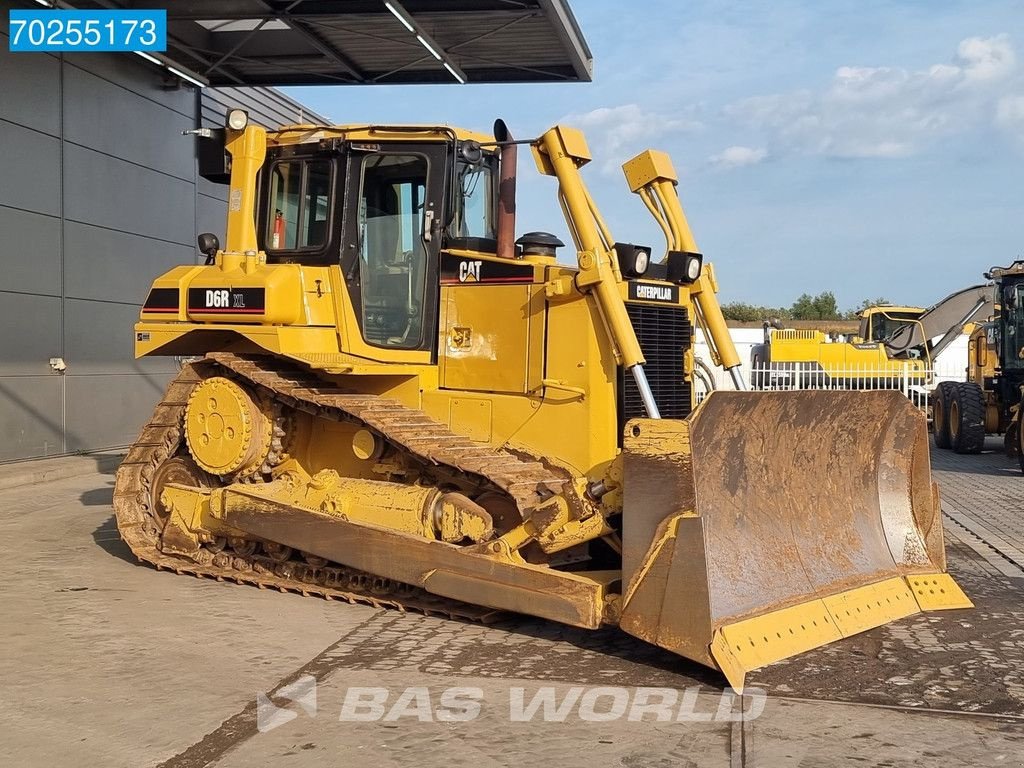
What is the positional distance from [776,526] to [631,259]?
194 centimetres

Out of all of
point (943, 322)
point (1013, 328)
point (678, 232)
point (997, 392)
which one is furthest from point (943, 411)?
point (678, 232)

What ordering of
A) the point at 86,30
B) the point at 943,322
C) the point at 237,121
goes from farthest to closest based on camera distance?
the point at 943,322 → the point at 86,30 → the point at 237,121

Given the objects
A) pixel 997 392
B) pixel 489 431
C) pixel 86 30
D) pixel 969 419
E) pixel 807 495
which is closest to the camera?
pixel 807 495

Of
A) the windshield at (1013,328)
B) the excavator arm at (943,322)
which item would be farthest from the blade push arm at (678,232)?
the excavator arm at (943,322)

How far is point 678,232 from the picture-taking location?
7793 mm

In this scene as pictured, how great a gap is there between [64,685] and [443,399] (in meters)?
3.14

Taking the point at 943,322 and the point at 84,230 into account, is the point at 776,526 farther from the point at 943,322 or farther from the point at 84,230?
the point at 943,322

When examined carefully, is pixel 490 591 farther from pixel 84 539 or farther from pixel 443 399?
pixel 84 539

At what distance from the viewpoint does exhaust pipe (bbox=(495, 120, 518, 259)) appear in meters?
7.30

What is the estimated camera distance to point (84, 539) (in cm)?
900

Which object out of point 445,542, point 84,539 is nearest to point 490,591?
point 445,542

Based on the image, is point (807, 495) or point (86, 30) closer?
point (807, 495)

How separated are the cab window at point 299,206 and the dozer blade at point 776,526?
329 cm

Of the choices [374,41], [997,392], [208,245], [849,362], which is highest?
[374,41]
